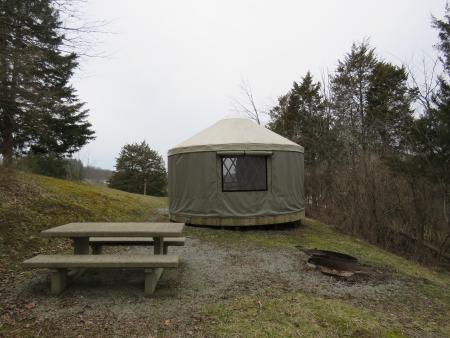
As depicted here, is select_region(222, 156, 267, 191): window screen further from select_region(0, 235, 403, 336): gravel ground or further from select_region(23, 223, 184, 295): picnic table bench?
select_region(23, 223, 184, 295): picnic table bench

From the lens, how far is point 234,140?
6355 millimetres

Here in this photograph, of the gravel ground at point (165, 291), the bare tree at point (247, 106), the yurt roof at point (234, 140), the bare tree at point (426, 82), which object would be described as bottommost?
the gravel ground at point (165, 291)

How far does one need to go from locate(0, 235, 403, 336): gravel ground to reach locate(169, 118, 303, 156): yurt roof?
8.48 ft

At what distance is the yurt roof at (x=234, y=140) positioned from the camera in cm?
624

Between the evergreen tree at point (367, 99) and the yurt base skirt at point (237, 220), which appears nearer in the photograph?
the yurt base skirt at point (237, 220)

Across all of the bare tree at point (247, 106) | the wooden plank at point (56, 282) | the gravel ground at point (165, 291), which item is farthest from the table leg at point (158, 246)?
the bare tree at point (247, 106)

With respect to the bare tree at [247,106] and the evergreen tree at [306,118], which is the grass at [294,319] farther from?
the bare tree at [247,106]

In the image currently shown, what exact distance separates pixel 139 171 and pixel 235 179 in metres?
13.9

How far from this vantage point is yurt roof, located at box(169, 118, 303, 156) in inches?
246

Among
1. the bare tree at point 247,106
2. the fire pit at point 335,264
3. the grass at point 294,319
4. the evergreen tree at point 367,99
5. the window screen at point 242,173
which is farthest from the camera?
the bare tree at point 247,106

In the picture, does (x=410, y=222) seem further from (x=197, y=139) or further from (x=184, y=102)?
(x=184, y=102)

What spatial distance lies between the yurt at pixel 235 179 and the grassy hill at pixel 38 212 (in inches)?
67.8

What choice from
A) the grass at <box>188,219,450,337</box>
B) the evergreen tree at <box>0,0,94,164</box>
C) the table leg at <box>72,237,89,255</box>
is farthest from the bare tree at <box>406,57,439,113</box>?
the table leg at <box>72,237,89,255</box>

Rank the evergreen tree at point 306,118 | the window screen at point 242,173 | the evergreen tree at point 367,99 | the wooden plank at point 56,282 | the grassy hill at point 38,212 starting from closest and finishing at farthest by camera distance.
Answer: the wooden plank at point 56,282, the grassy hill at point 38,212, the window screen at point 242,173, the evergreen tree at point 367,99, the evergreen tree at point 306,118
